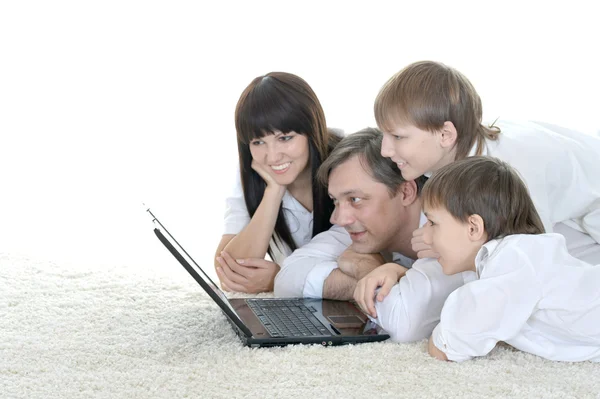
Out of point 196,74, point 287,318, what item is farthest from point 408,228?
point 196,74

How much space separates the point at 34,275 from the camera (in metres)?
2.22

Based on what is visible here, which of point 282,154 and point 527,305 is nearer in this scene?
point 527,305

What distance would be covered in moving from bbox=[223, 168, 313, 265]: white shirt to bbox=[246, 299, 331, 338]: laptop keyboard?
56 centimetres

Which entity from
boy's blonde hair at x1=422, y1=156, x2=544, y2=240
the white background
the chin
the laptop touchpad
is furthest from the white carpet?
the white background

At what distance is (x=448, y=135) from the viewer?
6.54 ft

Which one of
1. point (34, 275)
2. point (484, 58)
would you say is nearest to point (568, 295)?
point (34, 275)

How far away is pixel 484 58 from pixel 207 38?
1325 mm

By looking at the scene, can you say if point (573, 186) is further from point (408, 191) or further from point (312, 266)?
point (312, 266)

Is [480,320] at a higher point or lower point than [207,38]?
lower

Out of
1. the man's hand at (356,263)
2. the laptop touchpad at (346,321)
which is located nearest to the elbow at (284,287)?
the man's hand at (356,263)

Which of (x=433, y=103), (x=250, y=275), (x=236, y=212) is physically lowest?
(x=250, y=275)

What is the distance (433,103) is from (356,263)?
0.45 m

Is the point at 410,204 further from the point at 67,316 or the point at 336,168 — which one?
the point at 67,316

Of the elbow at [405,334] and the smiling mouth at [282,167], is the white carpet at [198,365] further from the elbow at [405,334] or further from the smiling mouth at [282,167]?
the smiling mouth at [282,167]
